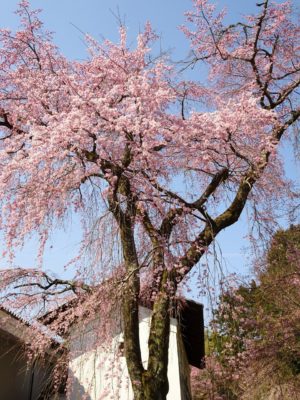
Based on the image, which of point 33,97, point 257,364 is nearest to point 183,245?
point 33,97

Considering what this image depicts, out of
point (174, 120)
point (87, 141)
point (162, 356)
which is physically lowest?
point (162, 356)

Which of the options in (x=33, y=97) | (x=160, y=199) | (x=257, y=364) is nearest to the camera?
(x=160, y=199)

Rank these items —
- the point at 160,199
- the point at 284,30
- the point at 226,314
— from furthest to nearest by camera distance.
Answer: the point at 284,30 → the point at 160,199 → the point at 226,314

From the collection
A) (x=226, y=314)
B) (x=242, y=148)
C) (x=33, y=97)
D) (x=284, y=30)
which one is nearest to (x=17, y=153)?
(x=33, y=97)

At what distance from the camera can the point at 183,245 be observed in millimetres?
4992

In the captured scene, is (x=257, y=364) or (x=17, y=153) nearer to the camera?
(x=17, y=153)

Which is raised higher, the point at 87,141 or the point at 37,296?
the point at 87,141

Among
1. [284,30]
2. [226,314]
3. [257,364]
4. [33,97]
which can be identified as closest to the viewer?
[226,314]

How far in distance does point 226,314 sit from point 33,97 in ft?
12.5

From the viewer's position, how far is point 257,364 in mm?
9992

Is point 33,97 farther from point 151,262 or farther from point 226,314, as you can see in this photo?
point 226,314

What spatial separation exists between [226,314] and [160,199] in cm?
146

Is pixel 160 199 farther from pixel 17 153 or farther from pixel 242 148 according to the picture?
pixel 17 153

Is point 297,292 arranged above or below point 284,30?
below
